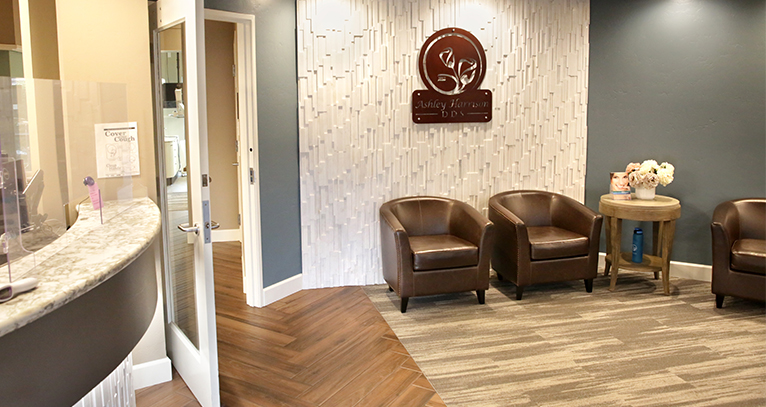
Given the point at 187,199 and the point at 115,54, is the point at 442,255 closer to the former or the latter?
the point at 187,199

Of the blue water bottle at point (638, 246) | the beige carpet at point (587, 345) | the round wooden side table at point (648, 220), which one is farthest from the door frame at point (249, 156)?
the blue water bottle at point (638, 246)

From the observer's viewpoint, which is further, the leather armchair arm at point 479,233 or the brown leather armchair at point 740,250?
the leather armchair arm at point 479,233

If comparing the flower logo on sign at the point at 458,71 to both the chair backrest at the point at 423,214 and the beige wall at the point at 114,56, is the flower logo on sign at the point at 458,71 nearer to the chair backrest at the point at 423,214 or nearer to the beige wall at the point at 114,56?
the chair backrest at the point at 423,214

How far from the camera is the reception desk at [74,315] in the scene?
121 cm

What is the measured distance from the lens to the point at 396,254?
428 cm

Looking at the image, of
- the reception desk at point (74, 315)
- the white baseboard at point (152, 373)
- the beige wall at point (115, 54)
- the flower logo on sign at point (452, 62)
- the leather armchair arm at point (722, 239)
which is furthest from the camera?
the flower logo on sign at point (452, 62)

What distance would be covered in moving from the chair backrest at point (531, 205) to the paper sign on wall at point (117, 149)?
3.16 m

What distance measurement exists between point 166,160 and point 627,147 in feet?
13.4

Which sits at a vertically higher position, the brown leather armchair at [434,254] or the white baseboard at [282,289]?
the brown leather armchair at [434,254]

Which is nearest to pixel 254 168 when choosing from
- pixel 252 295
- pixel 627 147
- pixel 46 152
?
pixel 252 295

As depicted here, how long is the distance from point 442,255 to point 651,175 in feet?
6.38

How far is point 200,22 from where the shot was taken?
254 cm

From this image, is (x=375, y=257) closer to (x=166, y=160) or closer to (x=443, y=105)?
(x=443, y=105)

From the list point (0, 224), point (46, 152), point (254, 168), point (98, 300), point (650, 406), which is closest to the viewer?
point (0, 224)
